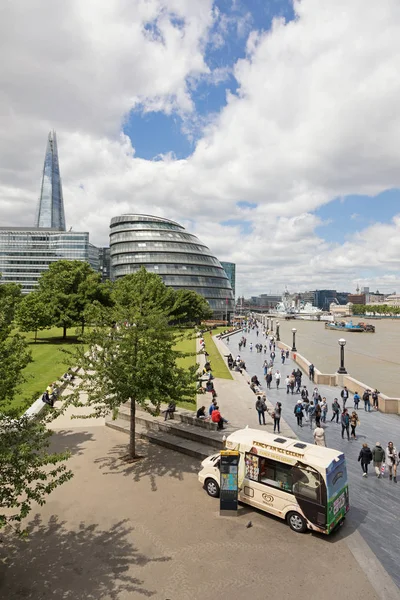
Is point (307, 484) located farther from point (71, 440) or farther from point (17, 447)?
point (71, 440)

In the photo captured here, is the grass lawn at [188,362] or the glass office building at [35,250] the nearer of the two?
the grass lawn at [188,362]

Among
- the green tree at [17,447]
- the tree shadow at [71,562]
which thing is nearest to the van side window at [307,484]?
the tree shadow at [71,562]

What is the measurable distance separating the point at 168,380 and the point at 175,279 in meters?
96.8

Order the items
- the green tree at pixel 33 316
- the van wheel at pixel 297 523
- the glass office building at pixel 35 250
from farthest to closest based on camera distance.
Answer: the glass office building at pixel 35 250 → the green tree at pixel 33 316 → the van wheel at pixel 297 523

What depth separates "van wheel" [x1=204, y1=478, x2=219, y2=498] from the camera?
11.8m

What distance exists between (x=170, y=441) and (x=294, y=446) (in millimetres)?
7010

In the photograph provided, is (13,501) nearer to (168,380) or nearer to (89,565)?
(89,565)

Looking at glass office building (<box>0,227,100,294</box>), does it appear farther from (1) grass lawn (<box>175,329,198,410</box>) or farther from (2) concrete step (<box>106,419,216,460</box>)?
(2) concrete step (<box>106,419,216,460</box>)

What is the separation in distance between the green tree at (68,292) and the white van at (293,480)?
3682 centimetres

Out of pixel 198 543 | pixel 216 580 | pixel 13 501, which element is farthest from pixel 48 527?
pixel 216 580

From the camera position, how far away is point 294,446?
10.6 metres

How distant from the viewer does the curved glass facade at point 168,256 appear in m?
111

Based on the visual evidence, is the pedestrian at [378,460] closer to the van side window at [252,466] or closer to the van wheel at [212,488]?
the van side window at [252,466]

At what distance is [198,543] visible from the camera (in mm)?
9430
